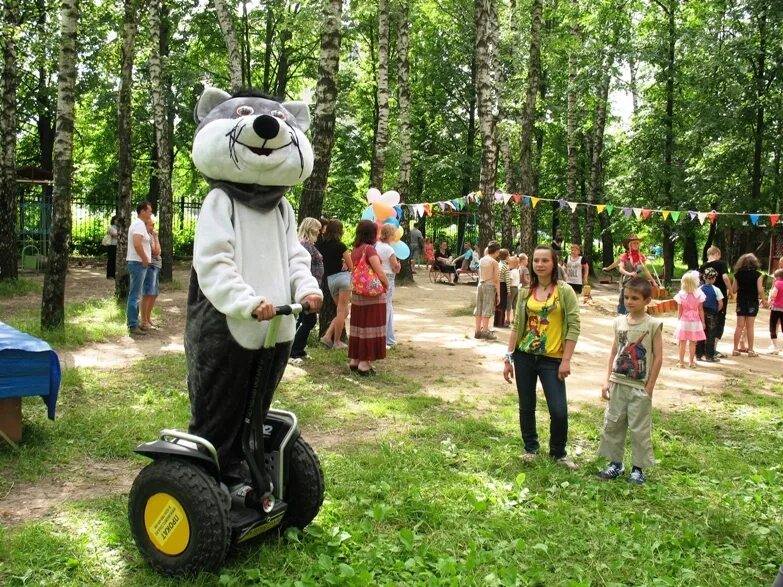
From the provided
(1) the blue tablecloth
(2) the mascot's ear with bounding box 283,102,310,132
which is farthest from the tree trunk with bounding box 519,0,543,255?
(1) the blue tablecloth

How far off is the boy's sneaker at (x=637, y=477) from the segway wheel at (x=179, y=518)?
9.93 feet

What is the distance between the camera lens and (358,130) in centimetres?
2912

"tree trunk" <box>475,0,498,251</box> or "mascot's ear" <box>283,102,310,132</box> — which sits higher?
"tree trunk" <box>475,0,498,251</box>

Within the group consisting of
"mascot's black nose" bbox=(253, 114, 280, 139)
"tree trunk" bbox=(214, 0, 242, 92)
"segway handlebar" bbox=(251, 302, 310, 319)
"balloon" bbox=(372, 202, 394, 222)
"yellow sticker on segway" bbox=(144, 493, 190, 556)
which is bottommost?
"yellow sticker on segway" bbox=(144, 493, 190, 556)

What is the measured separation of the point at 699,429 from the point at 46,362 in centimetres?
563

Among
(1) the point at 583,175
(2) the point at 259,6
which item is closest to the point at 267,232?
(2) the point at 259,6

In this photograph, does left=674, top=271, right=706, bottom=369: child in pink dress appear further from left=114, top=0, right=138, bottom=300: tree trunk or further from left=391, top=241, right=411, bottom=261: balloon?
left=114, top=0, right=138, bottom=300: tree trunk

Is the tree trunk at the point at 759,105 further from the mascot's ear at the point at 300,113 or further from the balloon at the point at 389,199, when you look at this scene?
the mascot's ear at the point at 300,113

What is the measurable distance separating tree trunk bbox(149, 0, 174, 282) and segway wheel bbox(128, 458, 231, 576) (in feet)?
37.2

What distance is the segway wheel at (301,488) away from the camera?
400cm

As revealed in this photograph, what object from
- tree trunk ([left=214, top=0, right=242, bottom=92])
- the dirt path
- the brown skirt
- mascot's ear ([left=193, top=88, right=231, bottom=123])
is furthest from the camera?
tree trunk ([left=214, top=0, right=242, bottom=92])

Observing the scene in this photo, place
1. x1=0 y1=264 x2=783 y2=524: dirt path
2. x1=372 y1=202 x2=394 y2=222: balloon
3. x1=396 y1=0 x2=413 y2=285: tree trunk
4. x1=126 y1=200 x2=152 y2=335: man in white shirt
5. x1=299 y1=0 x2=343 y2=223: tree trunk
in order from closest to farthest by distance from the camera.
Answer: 1. x1=0 y1=264 x2=783 y2=524: dirt path
2. x1=299 y1=0 x2=343 y2=223: tree trunk
3. x1=126 y1=200 x2=152 y2=335: man in white shirt
4. x1=372 y1=202 x2=394 y2=222: balloon
5. x1=396 y1=0 x2=413 y2=285: tree trunk

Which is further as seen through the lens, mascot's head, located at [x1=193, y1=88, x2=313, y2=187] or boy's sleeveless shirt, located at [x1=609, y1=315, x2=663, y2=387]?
boy's sleeveless shirt, located at [x1=609, y1=315, x2=663, y2=387]

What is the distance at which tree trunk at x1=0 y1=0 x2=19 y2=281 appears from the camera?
13.8 metres
